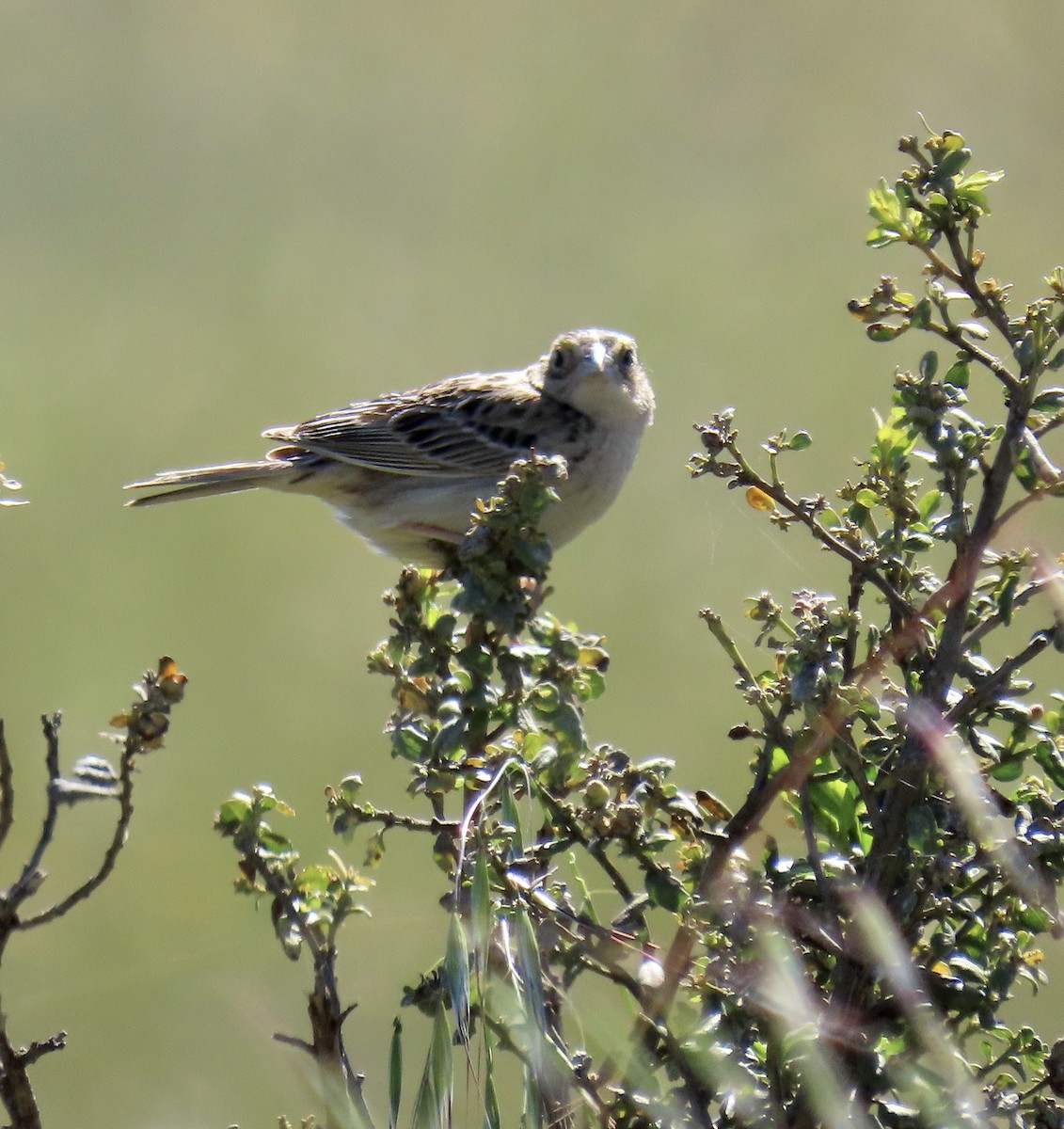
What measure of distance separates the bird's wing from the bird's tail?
0.14 metres

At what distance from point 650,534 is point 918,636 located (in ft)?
16.8

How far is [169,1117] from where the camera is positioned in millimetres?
1871

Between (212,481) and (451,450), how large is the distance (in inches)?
31.2

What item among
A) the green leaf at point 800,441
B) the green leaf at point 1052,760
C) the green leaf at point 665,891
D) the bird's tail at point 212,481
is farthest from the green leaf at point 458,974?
the bird's tail at point 212,481

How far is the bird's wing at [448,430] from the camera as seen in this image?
5.24m

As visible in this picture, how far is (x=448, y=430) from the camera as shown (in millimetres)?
5430

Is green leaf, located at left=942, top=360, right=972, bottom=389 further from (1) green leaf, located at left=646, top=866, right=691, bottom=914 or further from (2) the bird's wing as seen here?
(2) the bird's wing

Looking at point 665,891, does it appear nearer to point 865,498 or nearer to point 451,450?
point 865,498

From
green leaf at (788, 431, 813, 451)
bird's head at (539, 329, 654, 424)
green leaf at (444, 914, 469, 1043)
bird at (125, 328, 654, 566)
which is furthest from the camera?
bird's head at (539, 329, 654, 424)

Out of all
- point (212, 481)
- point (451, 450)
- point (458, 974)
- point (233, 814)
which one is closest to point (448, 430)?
point (451, 450)

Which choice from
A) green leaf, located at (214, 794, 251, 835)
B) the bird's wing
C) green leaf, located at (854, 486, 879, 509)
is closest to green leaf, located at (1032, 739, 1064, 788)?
green leaf, located at (854, 486, 879, 509)

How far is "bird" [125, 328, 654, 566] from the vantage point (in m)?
5.03

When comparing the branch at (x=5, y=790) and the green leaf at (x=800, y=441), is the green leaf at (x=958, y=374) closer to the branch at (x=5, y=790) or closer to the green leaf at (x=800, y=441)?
the green leaf at (x=800, y=441)

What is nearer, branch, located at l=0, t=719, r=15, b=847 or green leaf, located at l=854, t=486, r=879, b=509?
branch, located at l=0, t=719, r=15, b=847
